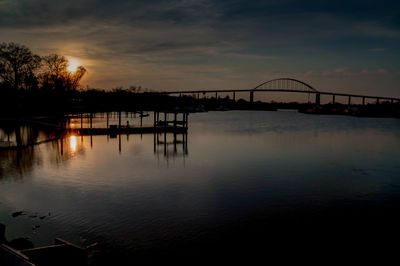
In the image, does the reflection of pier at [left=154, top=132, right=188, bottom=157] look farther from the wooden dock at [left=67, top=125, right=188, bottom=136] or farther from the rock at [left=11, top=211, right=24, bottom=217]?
the rock at [left=11, top=211, right=24, bottom=217]

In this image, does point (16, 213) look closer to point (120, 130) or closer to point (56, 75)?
point (120, 130)

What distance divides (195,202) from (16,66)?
2422 inches

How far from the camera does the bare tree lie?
62.3 meters

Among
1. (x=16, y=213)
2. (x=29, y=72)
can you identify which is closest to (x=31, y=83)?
(x=29, y=72)

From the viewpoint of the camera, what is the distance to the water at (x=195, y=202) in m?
12.6

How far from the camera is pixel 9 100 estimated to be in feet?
202

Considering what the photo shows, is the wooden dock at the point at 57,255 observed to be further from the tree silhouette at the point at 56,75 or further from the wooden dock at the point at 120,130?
the tree silhouette at the point at 56,75

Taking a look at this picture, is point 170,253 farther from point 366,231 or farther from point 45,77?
point 45,77

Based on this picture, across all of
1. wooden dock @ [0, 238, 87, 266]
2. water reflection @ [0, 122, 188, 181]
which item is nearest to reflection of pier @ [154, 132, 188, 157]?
water reflection @ [0, 122, 188, 181]

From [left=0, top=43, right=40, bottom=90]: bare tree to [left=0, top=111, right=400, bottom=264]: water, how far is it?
3950 centimetres

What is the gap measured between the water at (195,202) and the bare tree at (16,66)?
39499 millimetres

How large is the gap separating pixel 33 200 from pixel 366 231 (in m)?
16.6

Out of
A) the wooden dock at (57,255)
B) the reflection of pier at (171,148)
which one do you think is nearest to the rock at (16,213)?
the wooden dock at (57,255)

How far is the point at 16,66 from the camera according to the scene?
2504 inches
